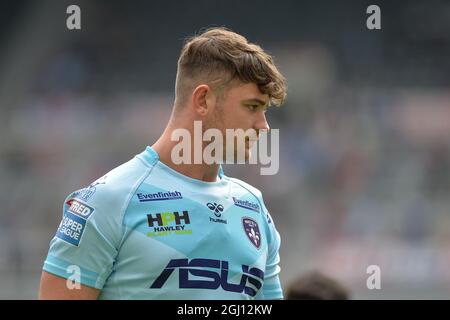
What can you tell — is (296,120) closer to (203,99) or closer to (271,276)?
(271,276)

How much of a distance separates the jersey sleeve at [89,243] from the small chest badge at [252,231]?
0.44 metres

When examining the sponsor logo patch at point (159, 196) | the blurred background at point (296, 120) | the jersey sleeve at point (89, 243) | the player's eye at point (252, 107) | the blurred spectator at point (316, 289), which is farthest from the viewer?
the blurred background at point (296, 120)

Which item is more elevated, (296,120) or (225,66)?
(225,66)

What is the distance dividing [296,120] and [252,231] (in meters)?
10.7

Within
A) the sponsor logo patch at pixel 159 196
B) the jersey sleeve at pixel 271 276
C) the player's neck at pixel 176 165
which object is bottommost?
the jersey sleeve at pixel 271 276

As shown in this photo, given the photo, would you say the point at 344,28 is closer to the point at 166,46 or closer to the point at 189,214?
the point at 166,46

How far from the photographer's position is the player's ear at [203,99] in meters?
2.66

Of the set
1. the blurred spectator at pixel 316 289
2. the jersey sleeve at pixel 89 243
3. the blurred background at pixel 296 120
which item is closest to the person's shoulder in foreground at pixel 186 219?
the jersey sleeve at pixel 89 243

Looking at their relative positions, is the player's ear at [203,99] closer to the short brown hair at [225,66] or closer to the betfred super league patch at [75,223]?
the short brown hair at [225,66]

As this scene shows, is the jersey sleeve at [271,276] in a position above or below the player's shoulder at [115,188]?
below

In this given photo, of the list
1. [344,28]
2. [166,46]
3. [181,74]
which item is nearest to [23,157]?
[166,46]

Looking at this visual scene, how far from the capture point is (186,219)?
8.53 ft

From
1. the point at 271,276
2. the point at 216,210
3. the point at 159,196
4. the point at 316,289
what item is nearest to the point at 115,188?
the point at 159,196

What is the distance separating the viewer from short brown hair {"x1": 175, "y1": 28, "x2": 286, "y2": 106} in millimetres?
2658
